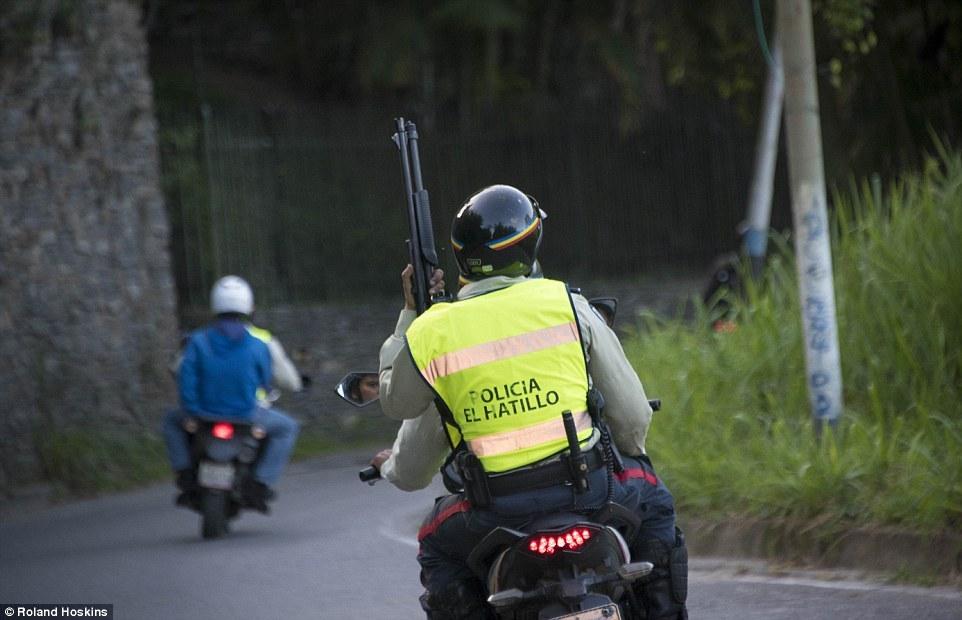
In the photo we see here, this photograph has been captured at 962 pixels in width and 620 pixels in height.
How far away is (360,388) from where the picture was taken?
536cm

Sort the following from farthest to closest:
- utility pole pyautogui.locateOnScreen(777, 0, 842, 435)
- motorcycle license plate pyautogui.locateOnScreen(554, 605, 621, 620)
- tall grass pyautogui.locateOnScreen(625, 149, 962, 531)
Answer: utility pole pyautogui.locateOnScreen(777, 0, 842, 435), tall grass pyautogui.locateOnScreen(625, 149, 962, 531), motorcycle license plate pyautogui.locateOnScreen(554, 605, 621, 620)

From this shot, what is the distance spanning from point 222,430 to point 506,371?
22.8 feet

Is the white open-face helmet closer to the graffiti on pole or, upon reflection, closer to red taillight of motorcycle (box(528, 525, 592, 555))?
the graffiti on pole

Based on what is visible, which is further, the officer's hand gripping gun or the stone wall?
the stone wall

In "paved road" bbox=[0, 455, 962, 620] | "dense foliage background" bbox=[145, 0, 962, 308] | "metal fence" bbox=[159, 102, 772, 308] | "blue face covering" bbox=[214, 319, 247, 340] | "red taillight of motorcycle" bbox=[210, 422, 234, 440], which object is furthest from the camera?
"metal fence" bbox=[159, 102, 772, 308]

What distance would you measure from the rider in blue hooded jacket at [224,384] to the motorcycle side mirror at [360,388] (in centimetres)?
649

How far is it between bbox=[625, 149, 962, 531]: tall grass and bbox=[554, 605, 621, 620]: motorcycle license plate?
3.44 meters

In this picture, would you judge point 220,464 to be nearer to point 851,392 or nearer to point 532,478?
point 851,392

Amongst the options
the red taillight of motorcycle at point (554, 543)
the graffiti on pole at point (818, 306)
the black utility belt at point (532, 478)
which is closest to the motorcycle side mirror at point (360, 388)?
the black utility belt at point (532, 478)

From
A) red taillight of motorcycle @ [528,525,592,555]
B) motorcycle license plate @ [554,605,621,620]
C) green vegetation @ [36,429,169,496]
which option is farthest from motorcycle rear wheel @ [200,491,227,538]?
motorcycle license plate @ [554,605,621,620]

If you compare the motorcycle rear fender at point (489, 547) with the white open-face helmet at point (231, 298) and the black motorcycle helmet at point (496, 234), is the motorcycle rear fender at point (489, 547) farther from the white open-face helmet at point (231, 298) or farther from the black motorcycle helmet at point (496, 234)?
the white open-face helmet at point (231, 298)

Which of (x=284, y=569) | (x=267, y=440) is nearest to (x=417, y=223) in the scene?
(x=284, y=569)

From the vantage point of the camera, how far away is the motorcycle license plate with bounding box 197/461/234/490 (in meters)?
11.5

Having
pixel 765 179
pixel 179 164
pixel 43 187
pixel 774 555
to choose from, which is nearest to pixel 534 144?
pixel 765 179
